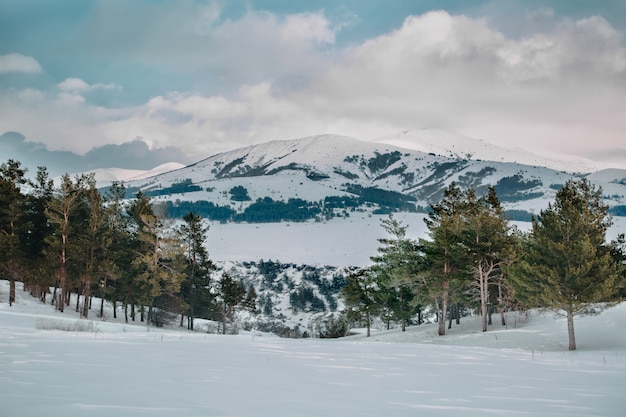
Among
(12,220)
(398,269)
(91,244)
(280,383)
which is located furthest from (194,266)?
(280,383)

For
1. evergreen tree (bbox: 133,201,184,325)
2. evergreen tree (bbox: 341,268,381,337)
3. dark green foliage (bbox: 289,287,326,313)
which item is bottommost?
dark green foliage (bbox: 289,287,326,313)

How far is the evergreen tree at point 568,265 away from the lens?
27.3 m

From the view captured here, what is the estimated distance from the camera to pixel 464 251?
39.6m

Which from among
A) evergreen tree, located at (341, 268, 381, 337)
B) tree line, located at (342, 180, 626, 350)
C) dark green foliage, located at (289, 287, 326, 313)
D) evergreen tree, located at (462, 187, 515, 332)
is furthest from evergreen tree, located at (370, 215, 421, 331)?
dark green foliage, located at (289, 287, 326, 313)

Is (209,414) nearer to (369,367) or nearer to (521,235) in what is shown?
(369,367)

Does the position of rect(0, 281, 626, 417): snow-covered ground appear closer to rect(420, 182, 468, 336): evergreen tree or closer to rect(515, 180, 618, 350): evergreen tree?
rect(515, 180, 618, 350): evergreen tree

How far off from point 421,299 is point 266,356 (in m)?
32.0

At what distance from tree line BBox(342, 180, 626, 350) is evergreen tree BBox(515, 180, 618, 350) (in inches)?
2.2

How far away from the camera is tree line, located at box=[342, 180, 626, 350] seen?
2791cm

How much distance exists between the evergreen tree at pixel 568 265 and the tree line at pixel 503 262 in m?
0.06

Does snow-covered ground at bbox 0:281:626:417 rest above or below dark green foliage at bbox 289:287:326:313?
above

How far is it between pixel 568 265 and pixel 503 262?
12.9 metres

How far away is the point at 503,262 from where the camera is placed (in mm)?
40781

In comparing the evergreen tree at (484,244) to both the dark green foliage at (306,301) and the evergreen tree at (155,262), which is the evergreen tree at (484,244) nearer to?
the evergreen tree at (155,262)
